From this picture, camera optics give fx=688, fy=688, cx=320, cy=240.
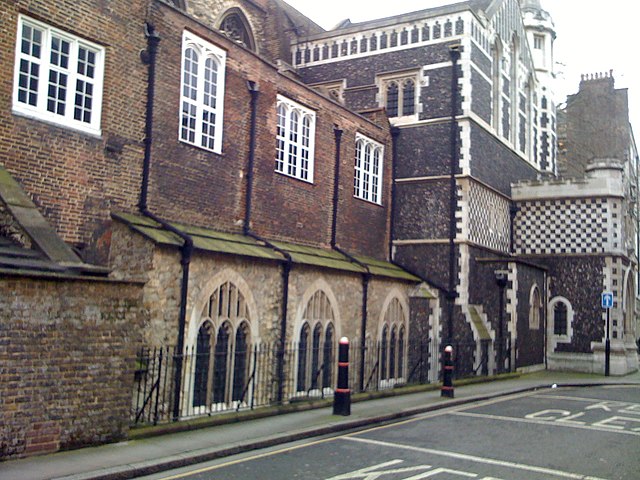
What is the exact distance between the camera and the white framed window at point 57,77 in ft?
36.9

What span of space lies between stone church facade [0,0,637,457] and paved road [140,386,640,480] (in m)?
2.43

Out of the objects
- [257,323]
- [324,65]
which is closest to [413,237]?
[324,65]

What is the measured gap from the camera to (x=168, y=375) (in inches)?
480

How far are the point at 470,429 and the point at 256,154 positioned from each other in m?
8.09

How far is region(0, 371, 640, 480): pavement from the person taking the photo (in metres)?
7.79

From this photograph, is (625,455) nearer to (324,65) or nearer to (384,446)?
(384,446)

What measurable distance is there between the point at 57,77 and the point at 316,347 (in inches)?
337

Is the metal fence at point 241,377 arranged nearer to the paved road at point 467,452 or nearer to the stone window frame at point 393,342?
the stone window frame at point 393,342

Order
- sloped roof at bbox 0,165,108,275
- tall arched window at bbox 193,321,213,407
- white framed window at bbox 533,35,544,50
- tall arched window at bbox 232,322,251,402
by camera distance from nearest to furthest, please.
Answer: sloped roof at bbox 0,165,108,275, tall arched window at bbox 193,321,213,407, tall arched window at bbox 232,322,251,402, white framed window at bbox 533,35,544,50

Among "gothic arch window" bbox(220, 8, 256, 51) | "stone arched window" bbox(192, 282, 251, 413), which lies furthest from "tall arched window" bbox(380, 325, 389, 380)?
"gothic arch window" bbox(220, 8, 256, 51)

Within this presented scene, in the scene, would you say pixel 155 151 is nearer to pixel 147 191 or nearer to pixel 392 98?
pixel 147 191

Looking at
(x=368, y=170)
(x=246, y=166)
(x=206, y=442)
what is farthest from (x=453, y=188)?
(x=206, y=442)

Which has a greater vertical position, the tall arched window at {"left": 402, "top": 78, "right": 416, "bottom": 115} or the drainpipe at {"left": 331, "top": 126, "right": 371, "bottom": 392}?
the tall arched window at {"left": 402, "top": 78, "right": 416, "bottom": 115}

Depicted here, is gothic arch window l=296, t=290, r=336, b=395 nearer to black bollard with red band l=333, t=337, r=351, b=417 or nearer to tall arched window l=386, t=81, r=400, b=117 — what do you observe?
black bollard with red band l=333, t=337, r=351, b=417
